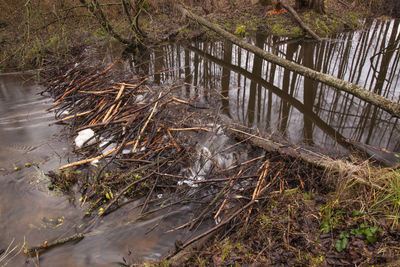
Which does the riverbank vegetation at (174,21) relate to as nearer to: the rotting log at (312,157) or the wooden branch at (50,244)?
the rotting log at (312,157)

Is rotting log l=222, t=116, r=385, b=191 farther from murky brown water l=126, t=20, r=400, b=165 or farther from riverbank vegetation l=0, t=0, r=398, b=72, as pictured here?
riverbank vegetation l=0, t=0, r=398, b=72

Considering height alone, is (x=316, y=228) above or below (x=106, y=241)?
above

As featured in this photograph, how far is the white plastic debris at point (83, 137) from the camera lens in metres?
4.51

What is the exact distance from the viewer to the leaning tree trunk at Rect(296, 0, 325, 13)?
12.7 m

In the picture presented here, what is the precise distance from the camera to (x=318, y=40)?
11.0m

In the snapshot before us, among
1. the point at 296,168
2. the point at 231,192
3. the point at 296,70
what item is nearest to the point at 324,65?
the point at 296,70

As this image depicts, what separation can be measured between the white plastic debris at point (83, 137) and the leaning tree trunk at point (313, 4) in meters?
13.0

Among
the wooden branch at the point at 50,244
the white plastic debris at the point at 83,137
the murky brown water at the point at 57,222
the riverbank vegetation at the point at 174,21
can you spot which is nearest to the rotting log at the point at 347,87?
the murky brown water at the point at 57,222

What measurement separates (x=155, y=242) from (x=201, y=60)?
7.60 metres

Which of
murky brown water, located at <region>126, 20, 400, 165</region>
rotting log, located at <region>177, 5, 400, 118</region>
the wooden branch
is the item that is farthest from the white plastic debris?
rotting log, located at <region>177, 5, 400, 118</region>

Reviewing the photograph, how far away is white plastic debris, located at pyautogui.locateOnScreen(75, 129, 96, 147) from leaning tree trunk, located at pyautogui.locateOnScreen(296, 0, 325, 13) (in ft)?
42.7

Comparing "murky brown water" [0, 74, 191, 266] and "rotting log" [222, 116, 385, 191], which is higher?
"rotting log" [222, 116, 385, 191]

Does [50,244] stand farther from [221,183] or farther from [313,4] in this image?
[313,4]

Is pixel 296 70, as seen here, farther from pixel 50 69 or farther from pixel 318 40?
pixel 50 69
